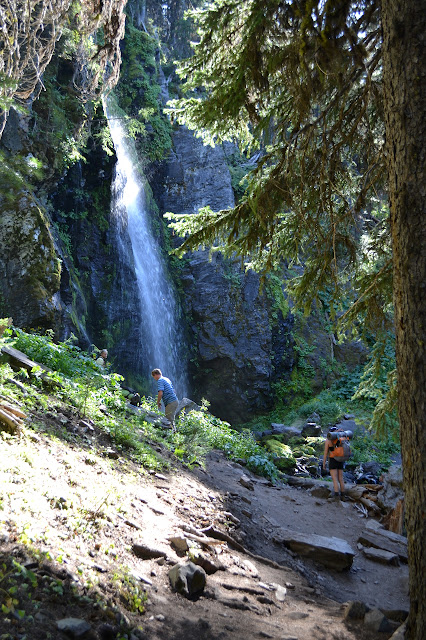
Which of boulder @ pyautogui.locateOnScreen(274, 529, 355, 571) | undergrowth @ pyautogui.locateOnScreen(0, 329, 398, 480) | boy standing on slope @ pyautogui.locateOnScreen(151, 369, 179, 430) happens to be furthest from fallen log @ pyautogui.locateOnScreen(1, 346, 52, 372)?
boy standing on slope @ pyautogui.locateOnScreen(151, 369, 179, 430)

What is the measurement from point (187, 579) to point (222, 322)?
1899 cm

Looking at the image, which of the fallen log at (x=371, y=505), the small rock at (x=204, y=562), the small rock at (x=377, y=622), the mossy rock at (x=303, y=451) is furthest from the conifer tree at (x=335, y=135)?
the mossy rock at (x=303, y=451)

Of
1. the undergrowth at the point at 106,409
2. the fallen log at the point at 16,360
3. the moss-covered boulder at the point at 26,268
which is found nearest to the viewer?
the undergrowth at the point at 106,409

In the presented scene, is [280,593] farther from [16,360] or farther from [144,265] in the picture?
[144,265]

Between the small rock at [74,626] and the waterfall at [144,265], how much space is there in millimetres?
16067

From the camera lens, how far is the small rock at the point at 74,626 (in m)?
2.18

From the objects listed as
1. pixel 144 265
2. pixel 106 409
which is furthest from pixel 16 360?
pixel 144 265

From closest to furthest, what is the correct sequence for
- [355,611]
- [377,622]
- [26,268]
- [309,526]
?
[377,622] → [355,611] → [309,526] → [26,268]

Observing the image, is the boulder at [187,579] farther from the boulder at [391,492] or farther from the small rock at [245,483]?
the boulder at [391,492]

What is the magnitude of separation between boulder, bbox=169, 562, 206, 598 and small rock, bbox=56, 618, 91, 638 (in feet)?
3.58

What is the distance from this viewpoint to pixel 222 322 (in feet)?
72.8

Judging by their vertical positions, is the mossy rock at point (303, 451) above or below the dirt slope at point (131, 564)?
above

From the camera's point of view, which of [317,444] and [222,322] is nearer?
[317,444]

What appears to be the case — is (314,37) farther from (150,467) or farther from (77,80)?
(77,80)
